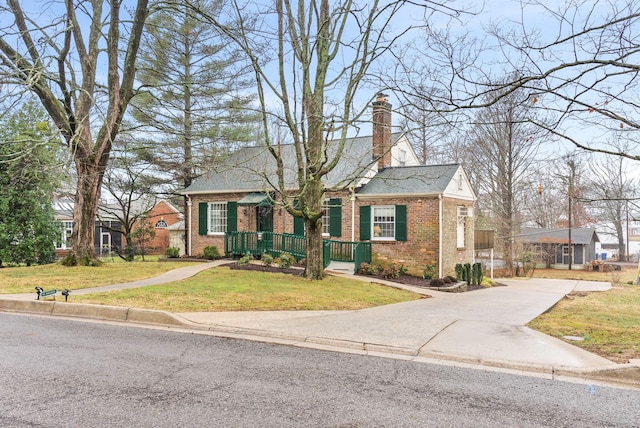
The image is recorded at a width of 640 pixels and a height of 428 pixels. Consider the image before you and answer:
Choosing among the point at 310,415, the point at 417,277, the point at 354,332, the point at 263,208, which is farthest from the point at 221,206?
the point at 310,415

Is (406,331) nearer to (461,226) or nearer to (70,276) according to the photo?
(70,276)

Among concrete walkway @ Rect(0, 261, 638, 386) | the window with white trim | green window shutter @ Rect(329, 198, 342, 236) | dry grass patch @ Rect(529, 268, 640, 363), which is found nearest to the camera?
concrete walkway @ Rect(0, 261, 638, 386)

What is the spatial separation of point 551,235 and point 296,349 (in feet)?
149

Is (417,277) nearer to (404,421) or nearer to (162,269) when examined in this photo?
(162,269)

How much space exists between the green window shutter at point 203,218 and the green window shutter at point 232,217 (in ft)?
4.72

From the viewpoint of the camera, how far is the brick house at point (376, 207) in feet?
60.0

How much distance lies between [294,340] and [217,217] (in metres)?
16.1

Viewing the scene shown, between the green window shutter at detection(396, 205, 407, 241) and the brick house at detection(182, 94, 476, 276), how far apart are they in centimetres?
4

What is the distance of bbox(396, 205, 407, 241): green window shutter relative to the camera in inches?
733

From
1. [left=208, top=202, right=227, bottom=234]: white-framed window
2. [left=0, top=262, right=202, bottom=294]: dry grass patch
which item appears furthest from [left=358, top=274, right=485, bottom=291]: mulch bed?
[left=208, top=202, right=227, bottom=234]: white-framed window

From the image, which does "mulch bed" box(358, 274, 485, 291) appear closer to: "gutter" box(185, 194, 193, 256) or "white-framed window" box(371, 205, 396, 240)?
"white-framed window" box(371, 205, 396, 240)

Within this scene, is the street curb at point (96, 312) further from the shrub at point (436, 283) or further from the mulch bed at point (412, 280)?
the shrub at point (436, 283)

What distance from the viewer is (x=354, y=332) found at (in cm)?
760

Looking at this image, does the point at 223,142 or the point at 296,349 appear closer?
the point at 296,349
